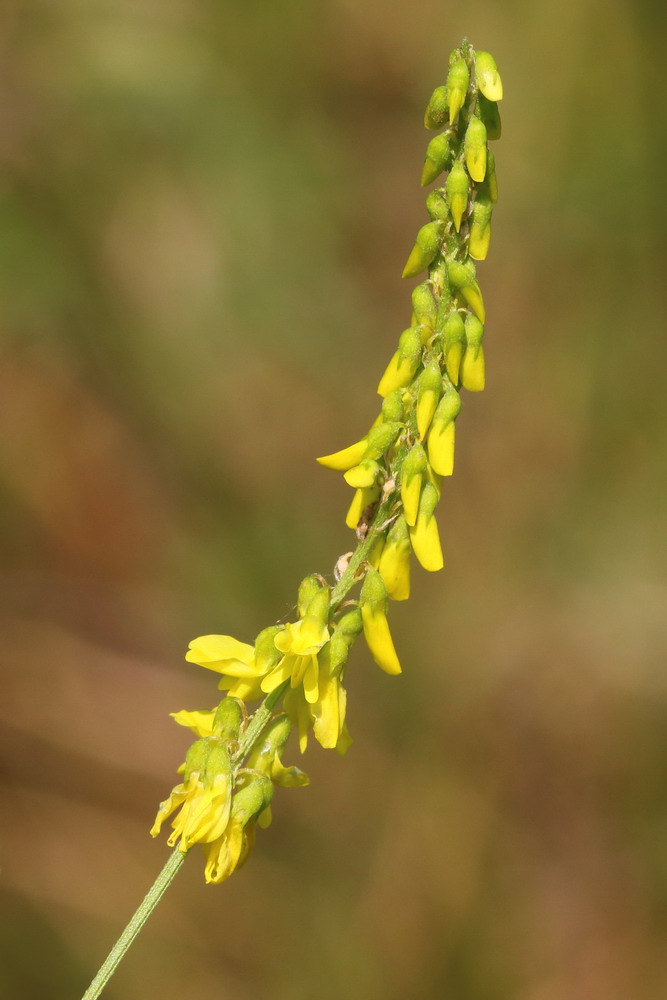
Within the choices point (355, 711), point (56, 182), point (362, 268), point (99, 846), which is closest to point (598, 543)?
point (355, 711)

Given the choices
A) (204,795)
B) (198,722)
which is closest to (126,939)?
(204,795)

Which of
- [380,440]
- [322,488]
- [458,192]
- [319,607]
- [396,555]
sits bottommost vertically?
[319,607]

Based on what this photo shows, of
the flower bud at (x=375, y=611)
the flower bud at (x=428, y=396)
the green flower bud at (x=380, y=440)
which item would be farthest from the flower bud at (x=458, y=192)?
the flower bud at (x=375, y=611)

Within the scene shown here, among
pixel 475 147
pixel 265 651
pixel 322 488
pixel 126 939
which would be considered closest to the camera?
pixel 126 939

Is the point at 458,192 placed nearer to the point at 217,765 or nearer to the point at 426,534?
the point at 426,534

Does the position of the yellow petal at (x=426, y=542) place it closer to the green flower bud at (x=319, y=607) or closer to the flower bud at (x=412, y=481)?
the flower bud at (x=412, y=481)

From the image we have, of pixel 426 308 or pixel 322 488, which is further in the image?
pixel 322 488

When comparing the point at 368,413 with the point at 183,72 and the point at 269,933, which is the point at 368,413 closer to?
the point at 183,72
